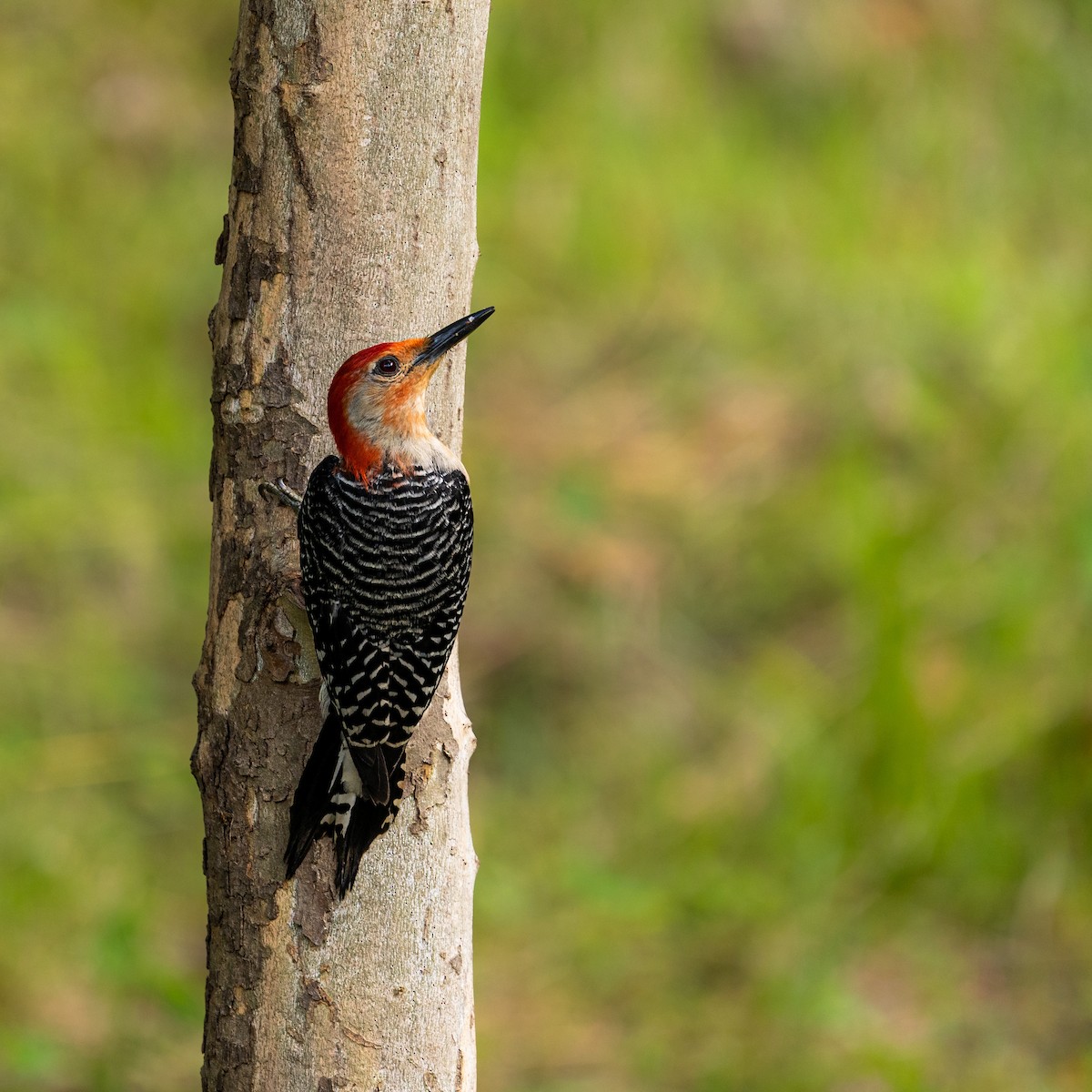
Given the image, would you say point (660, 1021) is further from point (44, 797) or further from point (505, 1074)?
point (44, 797)

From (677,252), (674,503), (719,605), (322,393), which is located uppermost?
(677,252)

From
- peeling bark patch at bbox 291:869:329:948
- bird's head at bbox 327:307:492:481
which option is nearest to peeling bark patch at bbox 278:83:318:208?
bird's head at bbox 327:307:492:481

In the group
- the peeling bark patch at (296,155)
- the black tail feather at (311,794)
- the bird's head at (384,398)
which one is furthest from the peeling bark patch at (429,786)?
the peeling bark patch at (296,155)

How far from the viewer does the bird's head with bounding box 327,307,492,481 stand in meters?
2.73

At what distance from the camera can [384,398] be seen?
2824mm

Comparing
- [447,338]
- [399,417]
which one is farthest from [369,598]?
[447,338]

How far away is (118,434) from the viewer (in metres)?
6.46

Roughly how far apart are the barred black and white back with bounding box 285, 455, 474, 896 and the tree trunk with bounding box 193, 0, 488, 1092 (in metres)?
0.05

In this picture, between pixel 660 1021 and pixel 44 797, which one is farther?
pixel 44 797

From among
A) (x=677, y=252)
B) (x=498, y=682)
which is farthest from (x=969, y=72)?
(x=498, y=682)

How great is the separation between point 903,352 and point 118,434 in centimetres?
385

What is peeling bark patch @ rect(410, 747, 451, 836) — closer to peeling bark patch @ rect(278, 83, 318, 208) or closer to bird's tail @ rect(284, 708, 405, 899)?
bird's tail @ rect(284, 708, 405, 899)

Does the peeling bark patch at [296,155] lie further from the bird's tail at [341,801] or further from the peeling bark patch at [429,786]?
the peeling bark patch at [429,786]

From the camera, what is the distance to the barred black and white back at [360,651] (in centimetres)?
267
